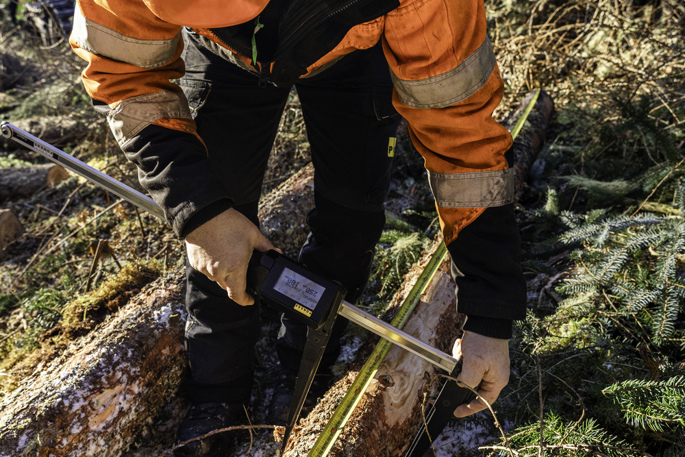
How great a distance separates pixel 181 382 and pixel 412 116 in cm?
182

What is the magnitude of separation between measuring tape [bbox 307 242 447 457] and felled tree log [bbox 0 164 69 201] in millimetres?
4066

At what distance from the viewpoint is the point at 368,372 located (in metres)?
2.05

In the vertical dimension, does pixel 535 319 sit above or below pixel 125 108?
below

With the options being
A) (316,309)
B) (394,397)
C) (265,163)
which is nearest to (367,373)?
(394,397)

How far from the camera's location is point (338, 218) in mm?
2299

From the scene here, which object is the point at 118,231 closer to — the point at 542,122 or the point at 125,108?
the point at 125,108

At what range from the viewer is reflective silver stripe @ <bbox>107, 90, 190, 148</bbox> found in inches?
61.1

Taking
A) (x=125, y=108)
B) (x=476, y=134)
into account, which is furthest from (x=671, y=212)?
(x=125, y=108)

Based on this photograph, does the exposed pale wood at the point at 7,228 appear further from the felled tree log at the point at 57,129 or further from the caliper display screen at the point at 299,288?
the caliper display screen at the point at 299,288

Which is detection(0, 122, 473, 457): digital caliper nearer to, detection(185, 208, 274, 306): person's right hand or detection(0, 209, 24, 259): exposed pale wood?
detection(185, 208, 274, 306): person's right hand

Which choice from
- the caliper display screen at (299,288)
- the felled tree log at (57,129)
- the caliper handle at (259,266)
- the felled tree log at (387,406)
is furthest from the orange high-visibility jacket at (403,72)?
the felled tree log at (57,129)

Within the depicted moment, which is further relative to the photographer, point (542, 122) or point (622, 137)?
point (542, 122)

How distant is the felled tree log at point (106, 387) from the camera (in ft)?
6.40

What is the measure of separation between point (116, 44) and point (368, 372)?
159cm
